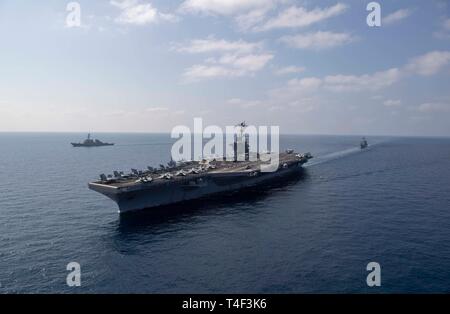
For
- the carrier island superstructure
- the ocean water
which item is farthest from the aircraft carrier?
the ocean water

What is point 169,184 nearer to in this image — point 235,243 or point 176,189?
point 176,189

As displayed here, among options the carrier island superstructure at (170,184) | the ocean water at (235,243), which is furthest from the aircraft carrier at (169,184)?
the ocean water at (235,243)

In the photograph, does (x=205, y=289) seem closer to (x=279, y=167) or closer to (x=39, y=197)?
(x=39, y=197)

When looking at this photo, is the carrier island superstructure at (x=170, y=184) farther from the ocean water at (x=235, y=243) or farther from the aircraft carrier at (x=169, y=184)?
the ocean water at (x=235, y=243)

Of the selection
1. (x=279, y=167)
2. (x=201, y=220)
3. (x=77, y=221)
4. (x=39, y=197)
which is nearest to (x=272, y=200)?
(x=201, y=220)

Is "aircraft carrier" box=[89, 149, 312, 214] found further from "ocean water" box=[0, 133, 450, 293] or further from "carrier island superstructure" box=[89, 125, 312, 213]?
"ocean water" box=[0, 133, 450, 293]

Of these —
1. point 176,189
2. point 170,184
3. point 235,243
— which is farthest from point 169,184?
point 235,243
